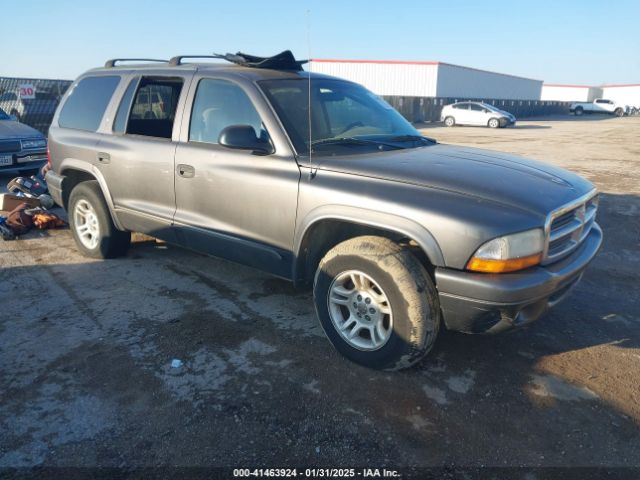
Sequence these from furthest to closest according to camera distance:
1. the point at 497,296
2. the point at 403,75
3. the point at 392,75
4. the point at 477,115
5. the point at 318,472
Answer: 1. the point at 392,75
2. the point at 403,75
3. the point at 477,115
4. the point at 497,296
5. the point at 318,472

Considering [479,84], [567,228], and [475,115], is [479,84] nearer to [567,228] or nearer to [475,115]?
[475,115]

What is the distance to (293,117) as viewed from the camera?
3.67 meters

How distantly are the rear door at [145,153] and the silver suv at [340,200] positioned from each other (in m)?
0.02

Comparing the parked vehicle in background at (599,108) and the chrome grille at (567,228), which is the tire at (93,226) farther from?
the parked vehicle in background at (599,108)

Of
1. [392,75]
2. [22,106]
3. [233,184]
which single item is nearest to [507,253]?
[233,184]

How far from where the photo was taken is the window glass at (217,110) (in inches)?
149

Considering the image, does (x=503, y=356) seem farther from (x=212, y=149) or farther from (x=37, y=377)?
(x=37, y=377)

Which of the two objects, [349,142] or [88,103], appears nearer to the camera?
[349,142]

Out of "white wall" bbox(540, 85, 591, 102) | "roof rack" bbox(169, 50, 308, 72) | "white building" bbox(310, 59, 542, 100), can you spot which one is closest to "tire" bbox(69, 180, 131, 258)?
"roof rack" bbox(169, 50, 308, 72)

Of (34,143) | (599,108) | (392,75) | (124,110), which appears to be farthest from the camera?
(599,108)

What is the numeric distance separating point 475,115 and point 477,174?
28.9 metres

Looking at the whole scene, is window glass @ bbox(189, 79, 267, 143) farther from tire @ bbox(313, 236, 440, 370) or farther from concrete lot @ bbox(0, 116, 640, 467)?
concrete lot @ bbox(0, 116, 640, 467)

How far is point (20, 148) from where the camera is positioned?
9414 mm

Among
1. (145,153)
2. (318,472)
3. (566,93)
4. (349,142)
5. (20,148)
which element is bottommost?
(318,472)
